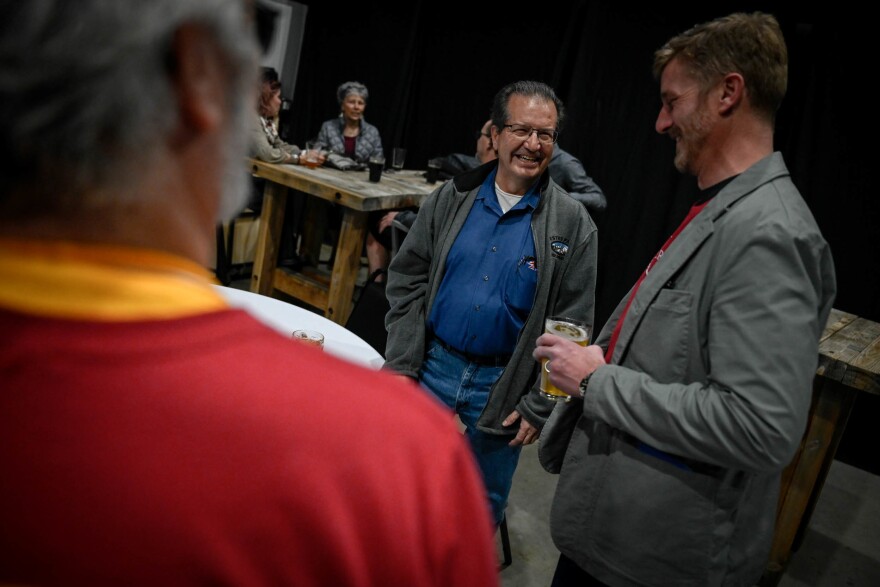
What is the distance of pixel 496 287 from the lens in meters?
2.11

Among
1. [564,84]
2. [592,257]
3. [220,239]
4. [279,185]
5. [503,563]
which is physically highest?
[564,84]

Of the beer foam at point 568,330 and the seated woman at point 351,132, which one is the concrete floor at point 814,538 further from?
the seated woman at point 351,132

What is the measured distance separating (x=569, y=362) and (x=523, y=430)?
78 cm

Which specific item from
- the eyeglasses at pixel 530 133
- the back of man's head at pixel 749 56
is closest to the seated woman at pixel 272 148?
the eyeglasses at pixel 530 133

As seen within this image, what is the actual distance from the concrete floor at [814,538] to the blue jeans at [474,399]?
539 mm

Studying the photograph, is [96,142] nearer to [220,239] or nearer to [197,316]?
[197,316]

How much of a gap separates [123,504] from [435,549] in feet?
0.65

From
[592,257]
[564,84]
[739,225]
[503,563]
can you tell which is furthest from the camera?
[564,84]

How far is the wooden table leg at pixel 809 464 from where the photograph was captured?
2625mm

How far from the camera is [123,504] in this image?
0.38 metres

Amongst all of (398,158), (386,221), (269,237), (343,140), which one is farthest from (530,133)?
(343,140)

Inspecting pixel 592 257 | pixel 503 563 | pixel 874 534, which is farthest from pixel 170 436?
pixel 874 534

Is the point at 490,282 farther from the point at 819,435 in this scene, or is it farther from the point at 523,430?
the point at 819,435

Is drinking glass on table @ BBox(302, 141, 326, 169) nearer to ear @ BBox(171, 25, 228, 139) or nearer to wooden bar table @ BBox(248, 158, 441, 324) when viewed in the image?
wooden bar table @ BBox(248, 158, 441, 324)
